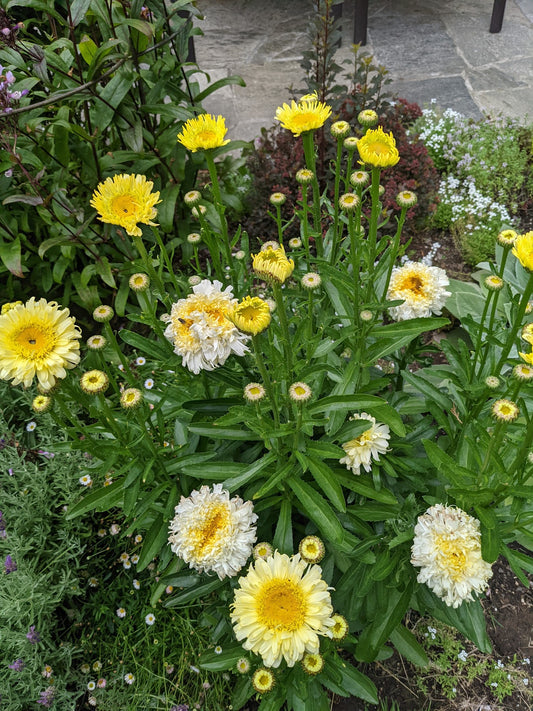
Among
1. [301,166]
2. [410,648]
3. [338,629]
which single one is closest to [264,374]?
[338,629]

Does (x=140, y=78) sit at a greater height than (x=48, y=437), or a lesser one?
greater

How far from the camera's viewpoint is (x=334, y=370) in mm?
1622

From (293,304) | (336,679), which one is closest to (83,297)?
(293,304)

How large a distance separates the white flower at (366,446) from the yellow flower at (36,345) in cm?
79

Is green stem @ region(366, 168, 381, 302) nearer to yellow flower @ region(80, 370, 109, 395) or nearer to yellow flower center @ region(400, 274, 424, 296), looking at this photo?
yellow flower center @ region(400, 274, 424, 296)

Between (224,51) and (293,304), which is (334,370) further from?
(224,51)

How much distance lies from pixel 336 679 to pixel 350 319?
3.21 feet

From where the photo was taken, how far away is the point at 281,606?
1292mm

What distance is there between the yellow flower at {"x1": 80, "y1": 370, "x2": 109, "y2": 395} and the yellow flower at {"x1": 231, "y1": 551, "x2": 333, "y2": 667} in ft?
1.83

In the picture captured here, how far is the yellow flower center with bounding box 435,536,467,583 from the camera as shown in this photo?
1375mm

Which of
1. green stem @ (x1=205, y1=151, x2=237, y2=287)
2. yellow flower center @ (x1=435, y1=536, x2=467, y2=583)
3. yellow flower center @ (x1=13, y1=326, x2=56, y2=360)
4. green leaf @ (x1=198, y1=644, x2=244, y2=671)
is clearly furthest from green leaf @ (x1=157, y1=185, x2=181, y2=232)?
yellow flower center @ (x1=435, y1=536, x2=467, y2=583)

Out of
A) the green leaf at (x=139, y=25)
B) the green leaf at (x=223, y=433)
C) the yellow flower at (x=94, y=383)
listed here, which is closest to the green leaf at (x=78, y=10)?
the green leaf at (x=139, y=25)

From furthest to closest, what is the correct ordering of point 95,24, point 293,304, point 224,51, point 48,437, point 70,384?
point 224,51 < point 95,24 < point 48,437 < point 293,304 < point 70,384

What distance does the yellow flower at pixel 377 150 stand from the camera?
137 cm
